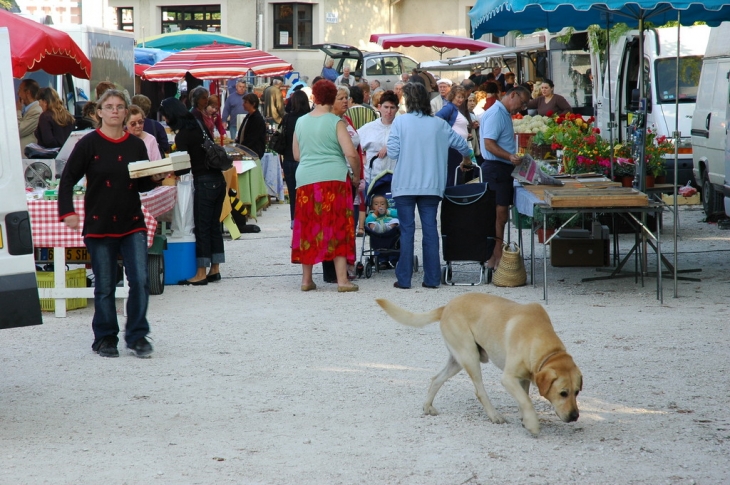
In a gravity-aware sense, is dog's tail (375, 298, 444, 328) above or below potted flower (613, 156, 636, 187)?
below

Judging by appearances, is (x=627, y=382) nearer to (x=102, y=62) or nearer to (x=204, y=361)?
(x=204, y=361)

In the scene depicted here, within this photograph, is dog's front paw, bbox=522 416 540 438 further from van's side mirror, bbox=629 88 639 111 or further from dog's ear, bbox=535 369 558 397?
van's side mirror, bbox=629 88 639 111

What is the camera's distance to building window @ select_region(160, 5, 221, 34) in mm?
43347

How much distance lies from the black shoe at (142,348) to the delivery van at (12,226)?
1750mm

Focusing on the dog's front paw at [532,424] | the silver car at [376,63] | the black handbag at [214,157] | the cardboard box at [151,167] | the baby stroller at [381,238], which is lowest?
the dog's front paw at [532,424]

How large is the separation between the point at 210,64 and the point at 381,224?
8.16 meters

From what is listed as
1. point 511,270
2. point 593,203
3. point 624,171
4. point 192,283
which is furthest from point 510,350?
point 624,171

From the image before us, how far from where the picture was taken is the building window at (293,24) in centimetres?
4269

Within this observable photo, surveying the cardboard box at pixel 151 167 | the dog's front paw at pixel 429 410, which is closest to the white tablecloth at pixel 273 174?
the cardboard box at pixel 151 167

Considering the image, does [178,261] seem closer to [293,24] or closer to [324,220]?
[324,220]

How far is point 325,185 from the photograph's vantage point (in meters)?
9.37

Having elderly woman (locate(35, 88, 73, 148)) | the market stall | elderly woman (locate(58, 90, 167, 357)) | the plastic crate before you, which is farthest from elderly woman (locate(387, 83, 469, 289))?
elderly woman (locate(35, 88, 73, 148))

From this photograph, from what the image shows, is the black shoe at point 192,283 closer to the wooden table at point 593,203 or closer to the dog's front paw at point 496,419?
the wooden table at point 593,203

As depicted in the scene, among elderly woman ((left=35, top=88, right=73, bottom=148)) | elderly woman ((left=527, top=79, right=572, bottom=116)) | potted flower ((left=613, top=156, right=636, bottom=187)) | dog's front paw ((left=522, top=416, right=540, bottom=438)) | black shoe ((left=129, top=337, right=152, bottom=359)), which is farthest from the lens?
elderly woman ((left=527, top=79, right=572, bottom=116))
